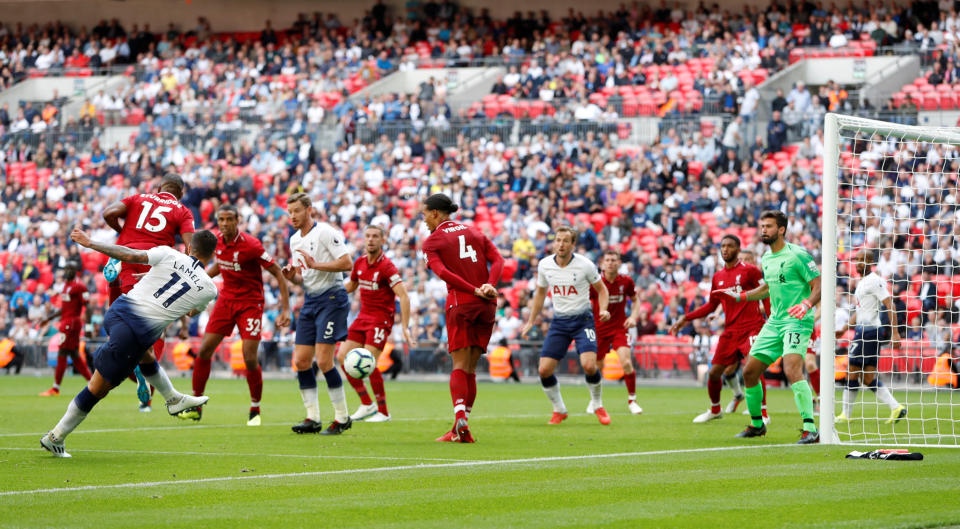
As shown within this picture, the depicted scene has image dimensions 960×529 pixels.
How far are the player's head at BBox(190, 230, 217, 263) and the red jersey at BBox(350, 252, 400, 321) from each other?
4007 mm

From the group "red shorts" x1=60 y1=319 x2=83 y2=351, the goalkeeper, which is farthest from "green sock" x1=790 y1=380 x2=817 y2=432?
"red shorts" x1=60 y1=319 x2=83 y2=351

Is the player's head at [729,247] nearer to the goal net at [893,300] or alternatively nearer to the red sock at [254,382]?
the goal net at [893,300]

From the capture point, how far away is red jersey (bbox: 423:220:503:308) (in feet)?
40.1

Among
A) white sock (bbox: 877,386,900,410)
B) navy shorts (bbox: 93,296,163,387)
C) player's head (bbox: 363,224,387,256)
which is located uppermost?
player's head (bbox: 363,224,387,256)

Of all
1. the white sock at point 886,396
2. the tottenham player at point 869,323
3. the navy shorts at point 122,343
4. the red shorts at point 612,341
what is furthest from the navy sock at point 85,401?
the white sock at point 886,396

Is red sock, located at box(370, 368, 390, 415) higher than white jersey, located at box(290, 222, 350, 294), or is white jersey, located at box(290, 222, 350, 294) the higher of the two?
white jersey, located at box(290, 222, 350, 294)

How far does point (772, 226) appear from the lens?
12.7 m

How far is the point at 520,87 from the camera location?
35.5m

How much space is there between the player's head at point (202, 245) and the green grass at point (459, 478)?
172 centimetres

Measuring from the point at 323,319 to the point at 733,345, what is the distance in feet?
17.1

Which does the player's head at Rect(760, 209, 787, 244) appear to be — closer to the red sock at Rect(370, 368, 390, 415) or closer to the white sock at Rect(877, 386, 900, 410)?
the white sock at Rect(877, 386, 900, 410)

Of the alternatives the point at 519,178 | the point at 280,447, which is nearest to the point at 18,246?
the point at 519,178

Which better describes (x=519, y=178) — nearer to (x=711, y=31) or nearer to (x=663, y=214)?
(x=663, y=214)

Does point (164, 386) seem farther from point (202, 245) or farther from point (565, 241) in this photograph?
point (565, 241)
